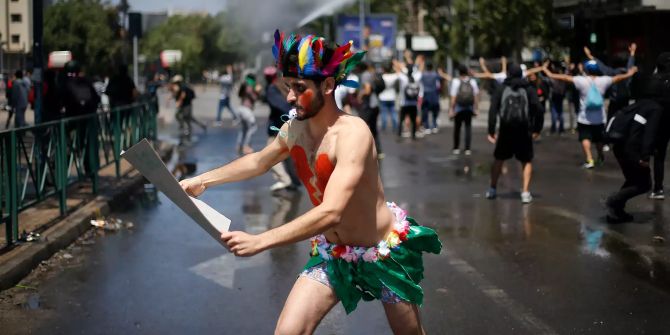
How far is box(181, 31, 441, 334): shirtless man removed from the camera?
12.3 ft

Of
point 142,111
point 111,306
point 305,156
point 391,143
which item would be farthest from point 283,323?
point 391,143

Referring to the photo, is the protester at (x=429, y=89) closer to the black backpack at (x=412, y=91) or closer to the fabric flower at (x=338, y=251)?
the black backpack at (x=412, y=91)

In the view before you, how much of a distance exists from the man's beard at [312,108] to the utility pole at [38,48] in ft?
27.5

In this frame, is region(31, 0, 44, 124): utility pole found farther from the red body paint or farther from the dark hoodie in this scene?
the red body paint

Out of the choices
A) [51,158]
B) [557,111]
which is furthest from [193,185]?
[557,111]

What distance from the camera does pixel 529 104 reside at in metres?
10.9

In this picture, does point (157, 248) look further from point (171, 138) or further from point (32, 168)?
point (171, 138)

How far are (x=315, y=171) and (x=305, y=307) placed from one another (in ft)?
1.84

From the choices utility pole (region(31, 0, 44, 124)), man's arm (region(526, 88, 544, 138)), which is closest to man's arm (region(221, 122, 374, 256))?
man's arm (region(526, 88, 544, 138))

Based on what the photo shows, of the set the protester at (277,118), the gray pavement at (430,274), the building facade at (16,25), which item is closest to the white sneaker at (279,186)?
the protester at (277,118)

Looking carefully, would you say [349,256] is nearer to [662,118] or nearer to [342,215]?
[342,215]

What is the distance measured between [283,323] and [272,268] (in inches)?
152

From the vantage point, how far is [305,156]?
3.97 m

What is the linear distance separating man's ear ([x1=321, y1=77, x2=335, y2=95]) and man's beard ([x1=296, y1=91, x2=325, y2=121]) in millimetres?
27
